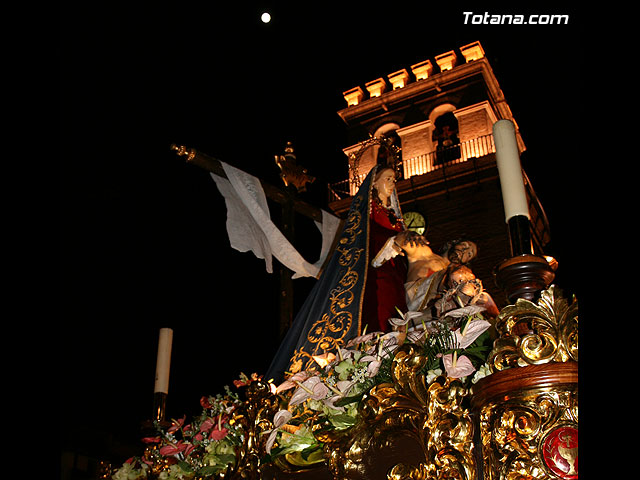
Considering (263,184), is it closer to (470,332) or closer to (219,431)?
(219,431)

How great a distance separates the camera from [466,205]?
17109mm

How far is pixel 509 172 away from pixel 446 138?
57.6 feet

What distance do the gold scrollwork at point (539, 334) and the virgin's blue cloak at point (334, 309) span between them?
141 centimetres

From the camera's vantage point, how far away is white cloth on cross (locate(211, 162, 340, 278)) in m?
5.02

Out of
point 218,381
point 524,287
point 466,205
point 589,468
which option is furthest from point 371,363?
point 466,205

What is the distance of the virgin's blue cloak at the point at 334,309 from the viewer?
324cm

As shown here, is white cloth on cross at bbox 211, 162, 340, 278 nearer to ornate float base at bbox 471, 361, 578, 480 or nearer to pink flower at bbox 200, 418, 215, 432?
pink flower at bbox 200, 418, 215, 432

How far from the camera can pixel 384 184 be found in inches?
185

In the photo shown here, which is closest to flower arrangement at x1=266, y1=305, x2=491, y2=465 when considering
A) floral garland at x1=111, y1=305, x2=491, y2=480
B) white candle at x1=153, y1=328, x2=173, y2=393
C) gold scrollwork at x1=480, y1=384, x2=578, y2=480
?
floral garland at x1=111, y1=305, x2=491, y2=480

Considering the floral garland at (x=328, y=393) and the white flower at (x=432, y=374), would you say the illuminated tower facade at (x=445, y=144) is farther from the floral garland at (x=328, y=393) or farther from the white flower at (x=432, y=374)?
the white flower at (x=432, y=374)

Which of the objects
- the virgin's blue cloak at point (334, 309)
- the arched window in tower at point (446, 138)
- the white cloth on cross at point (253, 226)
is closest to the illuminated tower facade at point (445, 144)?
the arched window in tower at point (446, 138)

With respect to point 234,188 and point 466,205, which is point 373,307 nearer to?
point 234,188

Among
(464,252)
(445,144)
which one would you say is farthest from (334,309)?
(445,144)

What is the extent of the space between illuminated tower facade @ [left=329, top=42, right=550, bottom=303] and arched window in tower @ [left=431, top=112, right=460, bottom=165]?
3 cm
